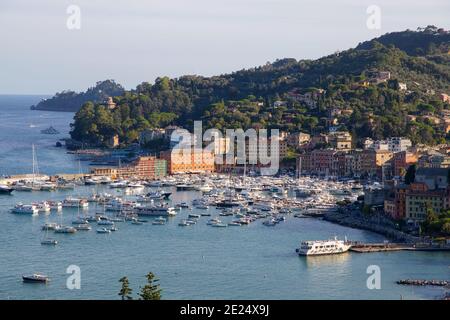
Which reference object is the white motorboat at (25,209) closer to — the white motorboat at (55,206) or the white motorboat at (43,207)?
the white motorboat at (43,207)

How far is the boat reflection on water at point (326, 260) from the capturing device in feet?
31.3

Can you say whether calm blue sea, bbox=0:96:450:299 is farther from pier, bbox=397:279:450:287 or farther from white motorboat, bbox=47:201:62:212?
white motorboat, bbox=47:201:62:212

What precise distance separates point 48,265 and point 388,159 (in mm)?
10459

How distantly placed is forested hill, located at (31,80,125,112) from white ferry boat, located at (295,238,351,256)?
38381 millimetres

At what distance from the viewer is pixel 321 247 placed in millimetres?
10102

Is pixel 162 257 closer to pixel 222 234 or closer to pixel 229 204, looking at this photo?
pixel 222 234

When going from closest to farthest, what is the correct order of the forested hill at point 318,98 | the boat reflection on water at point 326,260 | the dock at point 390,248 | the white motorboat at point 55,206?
the boat reflection on water at point 326,260 → the dock at point 390,248 → the white motorboat at point 55,206 → the forested hill at point 318,98

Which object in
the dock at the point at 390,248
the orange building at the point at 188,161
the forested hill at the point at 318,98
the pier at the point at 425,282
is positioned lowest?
the pier at the point at 425,282

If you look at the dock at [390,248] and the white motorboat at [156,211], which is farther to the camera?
the white motorboat at [156,211]

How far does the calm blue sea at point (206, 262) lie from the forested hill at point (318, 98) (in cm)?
951

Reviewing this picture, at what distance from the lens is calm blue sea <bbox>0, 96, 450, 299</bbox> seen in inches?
316

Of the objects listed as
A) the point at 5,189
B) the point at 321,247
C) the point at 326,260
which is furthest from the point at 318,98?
the point at 326,260

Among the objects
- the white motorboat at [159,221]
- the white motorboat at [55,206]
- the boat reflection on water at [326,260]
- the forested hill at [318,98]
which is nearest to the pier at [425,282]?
the boat reflection on water at [326,260]
